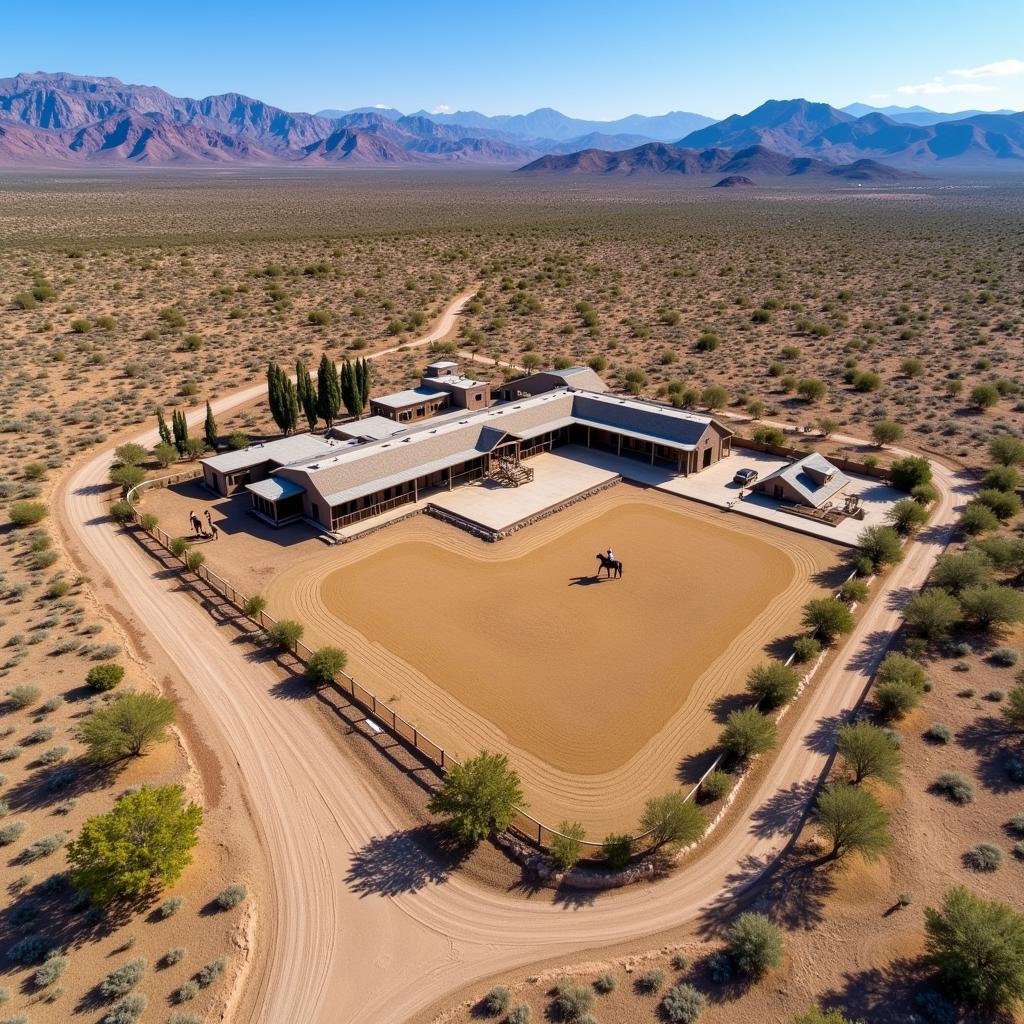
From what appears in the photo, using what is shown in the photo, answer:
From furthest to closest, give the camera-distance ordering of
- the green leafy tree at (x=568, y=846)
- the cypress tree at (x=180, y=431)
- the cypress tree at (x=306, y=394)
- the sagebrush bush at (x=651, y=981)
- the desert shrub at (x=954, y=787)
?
1. the cypress tree at (x=306, y=394)
2. the cypress tree at (x=180, y=431)
3. the desert shrub at (x=954, y=787)
4. the green leafy tree at (x=568, y=846)
5. the sagebrush bush at (x=651, y=981)

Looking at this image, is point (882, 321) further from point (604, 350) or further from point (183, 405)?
point (183, 405)

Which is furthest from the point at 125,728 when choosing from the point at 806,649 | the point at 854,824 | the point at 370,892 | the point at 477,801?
the point at 806,649

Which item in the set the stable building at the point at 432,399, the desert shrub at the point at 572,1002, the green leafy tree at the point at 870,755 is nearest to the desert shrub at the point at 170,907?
the desert shrub at the point at 572,1002

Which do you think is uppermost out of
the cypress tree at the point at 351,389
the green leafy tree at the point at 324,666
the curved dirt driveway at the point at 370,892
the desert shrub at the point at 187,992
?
the cypress tree at the point at 351,389

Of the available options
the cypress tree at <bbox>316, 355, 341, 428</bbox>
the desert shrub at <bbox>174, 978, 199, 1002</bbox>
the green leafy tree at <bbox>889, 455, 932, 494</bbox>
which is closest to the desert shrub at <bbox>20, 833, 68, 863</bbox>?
the desert shrub at <bbox>174, 978, 199, 1002</bbox>

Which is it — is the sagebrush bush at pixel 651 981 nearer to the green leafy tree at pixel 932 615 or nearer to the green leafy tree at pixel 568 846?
the green leafy tree at pixel 568 846

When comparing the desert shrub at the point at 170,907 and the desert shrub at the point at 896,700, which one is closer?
the desert shrub at the point at 170,907

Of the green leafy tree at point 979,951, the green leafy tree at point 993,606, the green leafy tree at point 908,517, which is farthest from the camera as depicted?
the green leafy tree at point 908,517
